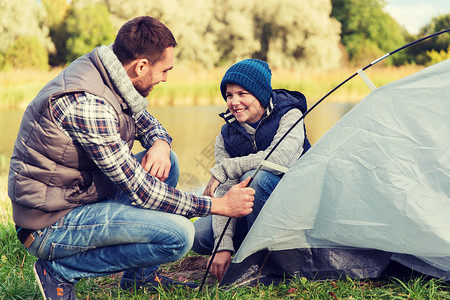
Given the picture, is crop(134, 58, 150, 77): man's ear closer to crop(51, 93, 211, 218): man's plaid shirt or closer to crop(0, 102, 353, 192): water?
crop(51, 93, 211, 218): man's plaid shirt

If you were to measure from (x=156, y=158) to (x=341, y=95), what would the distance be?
34.0ft

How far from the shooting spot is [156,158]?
211 cm

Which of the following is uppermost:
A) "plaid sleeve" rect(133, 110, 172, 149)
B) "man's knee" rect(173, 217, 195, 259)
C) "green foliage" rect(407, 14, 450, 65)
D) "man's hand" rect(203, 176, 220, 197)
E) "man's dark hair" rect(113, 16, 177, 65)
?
"green foliage" rect(407, 14, 450, 65)

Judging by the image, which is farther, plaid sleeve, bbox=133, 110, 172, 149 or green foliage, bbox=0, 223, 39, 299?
plaid sleeve, bbox=133, 110, 172, 149

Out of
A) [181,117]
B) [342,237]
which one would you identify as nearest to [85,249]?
[342,237]

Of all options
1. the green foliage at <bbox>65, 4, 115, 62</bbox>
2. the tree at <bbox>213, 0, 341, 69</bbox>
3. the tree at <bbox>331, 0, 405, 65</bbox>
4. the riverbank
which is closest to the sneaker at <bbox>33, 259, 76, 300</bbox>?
the riverbank

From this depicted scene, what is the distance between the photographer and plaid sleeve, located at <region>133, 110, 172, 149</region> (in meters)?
2.34

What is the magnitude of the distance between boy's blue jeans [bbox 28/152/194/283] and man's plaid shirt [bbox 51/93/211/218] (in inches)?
2.8

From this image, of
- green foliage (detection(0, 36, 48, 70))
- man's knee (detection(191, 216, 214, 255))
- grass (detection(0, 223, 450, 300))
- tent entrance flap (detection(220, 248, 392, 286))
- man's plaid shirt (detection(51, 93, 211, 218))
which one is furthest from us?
green foliage (detection(0, 36, 48, 70))

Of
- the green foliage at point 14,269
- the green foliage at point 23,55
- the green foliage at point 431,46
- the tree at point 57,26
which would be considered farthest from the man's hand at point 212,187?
the green foliage at point 431,46

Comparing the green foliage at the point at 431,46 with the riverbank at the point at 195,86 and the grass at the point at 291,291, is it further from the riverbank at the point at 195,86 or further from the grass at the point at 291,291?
the grass at the point at 291,291

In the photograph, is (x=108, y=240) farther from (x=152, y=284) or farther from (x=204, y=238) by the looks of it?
(x=204, y=238)

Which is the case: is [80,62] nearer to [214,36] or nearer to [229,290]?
[229,290]

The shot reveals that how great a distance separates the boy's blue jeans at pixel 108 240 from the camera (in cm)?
183
